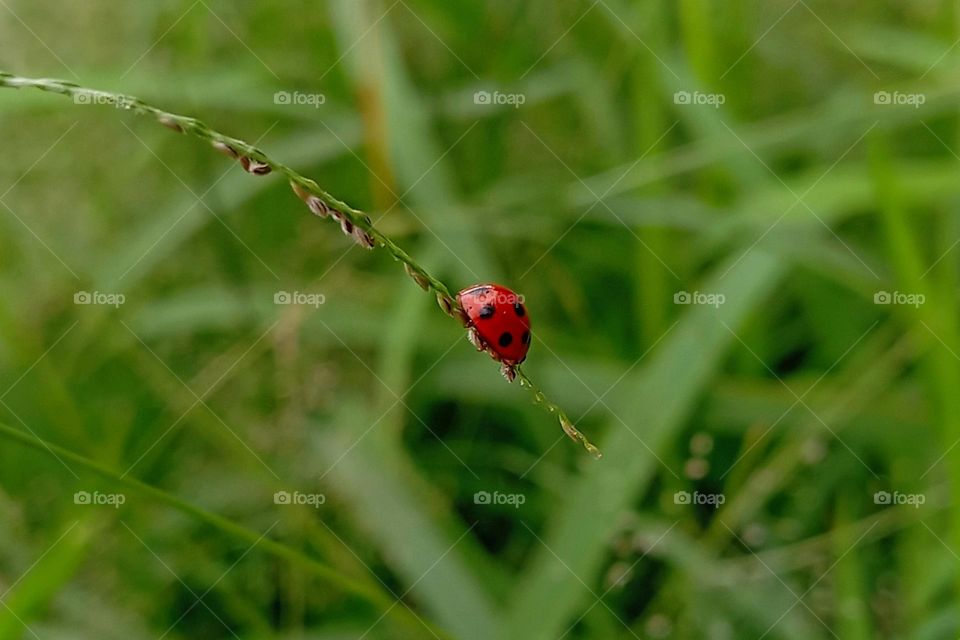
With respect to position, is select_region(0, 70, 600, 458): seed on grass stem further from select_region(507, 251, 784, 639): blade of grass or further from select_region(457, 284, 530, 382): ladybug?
select_region(507, 251, 784, 639): blade of grass

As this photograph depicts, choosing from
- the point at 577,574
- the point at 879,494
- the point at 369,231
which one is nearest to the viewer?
the point at 369,231

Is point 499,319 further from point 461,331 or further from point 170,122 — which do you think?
point 461,331

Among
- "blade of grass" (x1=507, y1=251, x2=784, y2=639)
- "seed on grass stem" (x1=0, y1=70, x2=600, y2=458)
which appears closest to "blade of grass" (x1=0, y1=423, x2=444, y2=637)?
"seed on grass stem" (x1=0, y1=70, x2=600, y2=458)

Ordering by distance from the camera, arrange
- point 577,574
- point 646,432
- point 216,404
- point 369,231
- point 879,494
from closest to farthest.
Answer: point 369,231
point 577,574
point 646,432
point 879,494
point 216,404

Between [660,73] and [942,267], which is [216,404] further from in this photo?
[942,267]

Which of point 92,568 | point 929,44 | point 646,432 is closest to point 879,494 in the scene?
point 646,432

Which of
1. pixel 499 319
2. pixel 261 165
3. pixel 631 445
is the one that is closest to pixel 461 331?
pixel 631 445
